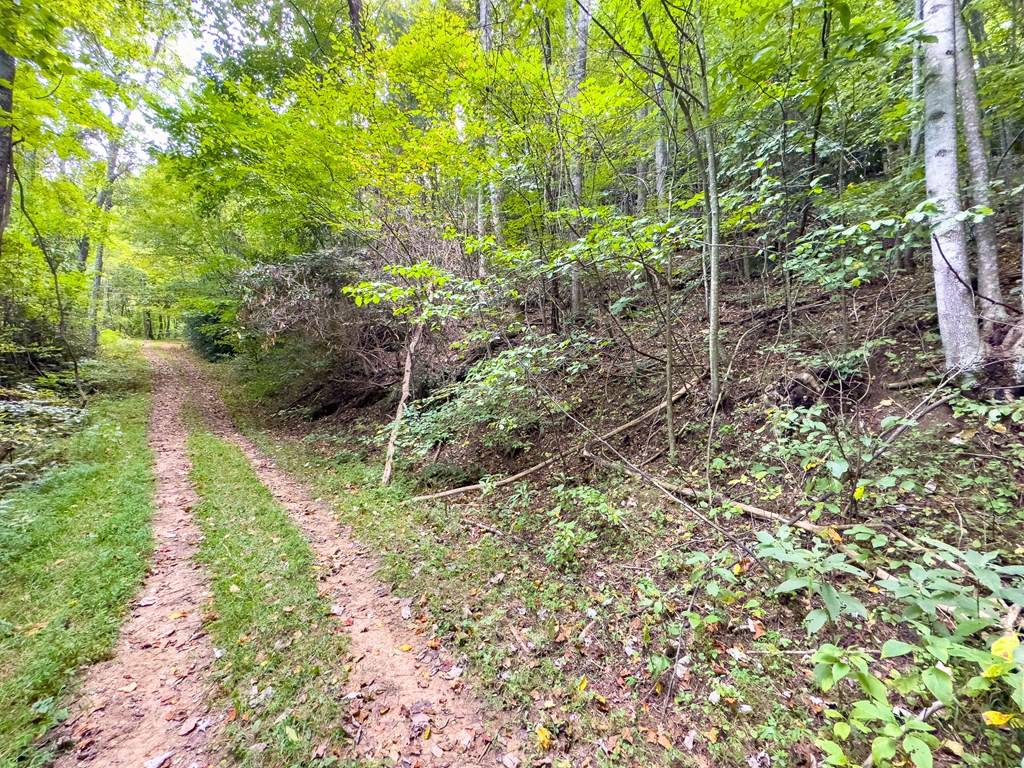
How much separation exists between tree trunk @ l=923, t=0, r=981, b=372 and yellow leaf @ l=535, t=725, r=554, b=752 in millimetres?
4747

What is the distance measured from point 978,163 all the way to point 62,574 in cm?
1022

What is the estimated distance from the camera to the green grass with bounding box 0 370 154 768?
9.15ft

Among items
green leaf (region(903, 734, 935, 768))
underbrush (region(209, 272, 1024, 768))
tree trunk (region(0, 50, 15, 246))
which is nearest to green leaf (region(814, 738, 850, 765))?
underbrush (region(209, 272, 1024, 768))

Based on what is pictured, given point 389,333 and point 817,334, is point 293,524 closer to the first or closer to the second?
point 389,333

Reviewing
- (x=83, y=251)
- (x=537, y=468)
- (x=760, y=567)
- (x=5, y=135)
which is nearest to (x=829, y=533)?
(x=760, y=567)

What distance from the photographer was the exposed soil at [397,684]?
8.43 ft

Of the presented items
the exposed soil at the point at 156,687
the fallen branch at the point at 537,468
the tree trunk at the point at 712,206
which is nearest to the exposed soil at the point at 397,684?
the exposed soil at the point at 156,687

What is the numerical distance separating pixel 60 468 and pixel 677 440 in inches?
381

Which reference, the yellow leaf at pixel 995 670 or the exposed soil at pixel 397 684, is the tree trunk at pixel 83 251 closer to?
the exposed soil at pixel 397 684

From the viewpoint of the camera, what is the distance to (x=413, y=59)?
704 centimetres

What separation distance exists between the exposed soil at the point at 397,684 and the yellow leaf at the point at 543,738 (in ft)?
0.52

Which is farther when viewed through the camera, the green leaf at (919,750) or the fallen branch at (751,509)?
the fallen branch at (751,509)

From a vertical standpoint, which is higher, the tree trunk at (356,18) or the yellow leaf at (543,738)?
the tree trunk at (356,18)

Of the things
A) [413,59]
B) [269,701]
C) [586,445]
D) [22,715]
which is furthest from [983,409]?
[413,59]
